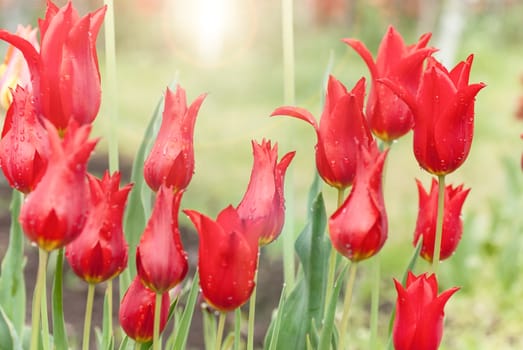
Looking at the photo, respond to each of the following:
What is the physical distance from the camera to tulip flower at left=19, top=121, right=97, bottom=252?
0.98 m

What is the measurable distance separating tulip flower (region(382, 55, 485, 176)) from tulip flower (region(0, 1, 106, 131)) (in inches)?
15.2

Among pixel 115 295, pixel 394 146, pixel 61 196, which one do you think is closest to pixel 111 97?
pixel 61 196

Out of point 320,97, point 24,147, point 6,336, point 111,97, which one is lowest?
point 6,336

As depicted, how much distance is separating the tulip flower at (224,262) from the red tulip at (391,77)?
391 mm

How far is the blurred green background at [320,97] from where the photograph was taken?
11.3 ft

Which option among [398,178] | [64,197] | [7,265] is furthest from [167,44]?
[64,197]

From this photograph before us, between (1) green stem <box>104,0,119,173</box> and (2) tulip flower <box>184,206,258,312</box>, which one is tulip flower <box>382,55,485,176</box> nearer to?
(2) tulip flower <box>184,206,258,312</box>

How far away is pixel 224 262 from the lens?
1083 millimetres

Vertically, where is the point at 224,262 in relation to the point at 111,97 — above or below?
below

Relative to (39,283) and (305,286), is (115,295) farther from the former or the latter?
(39,283)

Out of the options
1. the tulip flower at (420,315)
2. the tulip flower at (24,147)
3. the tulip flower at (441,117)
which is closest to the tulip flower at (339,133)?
the tulip flower at (441,117)

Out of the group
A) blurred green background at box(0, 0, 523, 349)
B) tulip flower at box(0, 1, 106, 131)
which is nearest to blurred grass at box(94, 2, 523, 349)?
blurred green background at box(0, 0, 523, 349)

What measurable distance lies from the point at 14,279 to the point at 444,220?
0.76m

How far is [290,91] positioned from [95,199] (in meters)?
0.51
